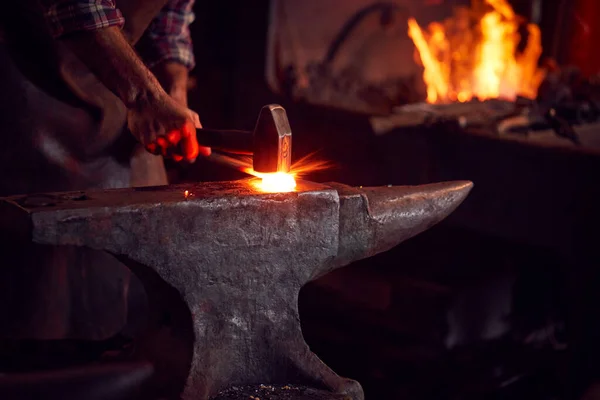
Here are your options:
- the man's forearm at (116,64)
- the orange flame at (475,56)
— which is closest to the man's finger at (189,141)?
the man's forearm at (116,64)

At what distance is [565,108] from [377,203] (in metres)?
2.30

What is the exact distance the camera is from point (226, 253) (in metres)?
1.89

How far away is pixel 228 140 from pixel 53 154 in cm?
62

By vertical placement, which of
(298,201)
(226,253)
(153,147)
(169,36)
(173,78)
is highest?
(169,36)

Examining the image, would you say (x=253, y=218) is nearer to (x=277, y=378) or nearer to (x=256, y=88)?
(x=277, y=378)

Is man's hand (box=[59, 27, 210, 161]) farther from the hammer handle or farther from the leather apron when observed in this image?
the leather apron

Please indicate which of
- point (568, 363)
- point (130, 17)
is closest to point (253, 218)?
point (130, 17)

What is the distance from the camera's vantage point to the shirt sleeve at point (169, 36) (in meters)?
2.68

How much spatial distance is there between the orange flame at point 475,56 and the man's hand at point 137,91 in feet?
11.8

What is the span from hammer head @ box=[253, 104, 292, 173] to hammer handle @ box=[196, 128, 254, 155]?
43 millimetres

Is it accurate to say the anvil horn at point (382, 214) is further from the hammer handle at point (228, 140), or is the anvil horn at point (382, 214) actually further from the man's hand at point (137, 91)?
the man's hand at point (137, 91)

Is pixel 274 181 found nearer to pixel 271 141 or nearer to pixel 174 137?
pixel 271 141

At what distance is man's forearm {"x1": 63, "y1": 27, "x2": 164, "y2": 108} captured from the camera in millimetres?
2123

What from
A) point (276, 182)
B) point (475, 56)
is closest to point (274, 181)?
point (276, 182)
